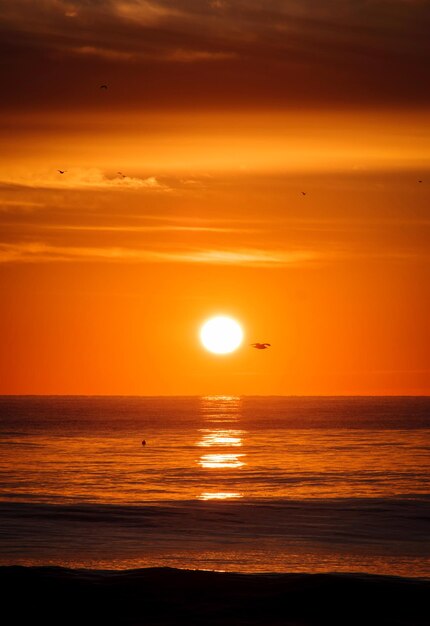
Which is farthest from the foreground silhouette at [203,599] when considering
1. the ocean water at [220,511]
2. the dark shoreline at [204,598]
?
the ocean water at [220,511]

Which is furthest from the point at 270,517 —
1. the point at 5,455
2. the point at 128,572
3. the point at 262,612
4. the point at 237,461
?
the point at 5,455

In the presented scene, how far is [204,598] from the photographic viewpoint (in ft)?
93.3

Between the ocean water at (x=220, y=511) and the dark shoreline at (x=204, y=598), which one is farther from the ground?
the ocean water at (x=220, y=511)

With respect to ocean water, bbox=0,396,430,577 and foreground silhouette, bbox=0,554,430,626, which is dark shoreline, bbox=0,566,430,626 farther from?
ocean water, bbox=0,396,430,577

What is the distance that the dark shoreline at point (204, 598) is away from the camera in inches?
1043

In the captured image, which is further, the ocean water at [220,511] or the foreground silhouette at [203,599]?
the ocean water at [220,511]

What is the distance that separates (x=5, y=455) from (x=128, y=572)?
7633 cm

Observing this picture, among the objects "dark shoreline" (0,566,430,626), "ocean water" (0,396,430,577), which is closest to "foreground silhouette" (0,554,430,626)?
"dark shoreline" (0,566,430,626)

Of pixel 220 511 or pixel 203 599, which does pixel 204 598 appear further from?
pixel 220 511

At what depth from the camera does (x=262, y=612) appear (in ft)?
89.2

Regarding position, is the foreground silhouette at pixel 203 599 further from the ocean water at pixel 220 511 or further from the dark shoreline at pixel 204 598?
the ocean water at pixel 220 511

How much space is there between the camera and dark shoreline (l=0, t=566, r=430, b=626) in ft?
86.9

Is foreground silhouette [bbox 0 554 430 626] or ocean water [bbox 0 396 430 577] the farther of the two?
ocean water [bbox 0 396 430 577]

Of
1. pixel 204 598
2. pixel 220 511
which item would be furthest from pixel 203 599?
pixel 220 511
